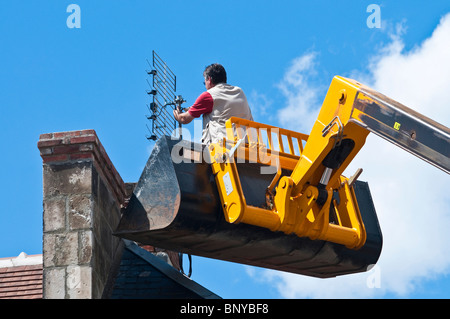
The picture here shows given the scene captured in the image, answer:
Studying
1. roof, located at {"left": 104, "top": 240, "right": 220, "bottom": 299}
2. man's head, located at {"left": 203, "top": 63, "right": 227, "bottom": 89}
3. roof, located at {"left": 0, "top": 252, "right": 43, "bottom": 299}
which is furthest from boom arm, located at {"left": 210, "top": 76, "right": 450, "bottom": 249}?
roof, located at {"left": 0, "top": 252, "right": 43, "bottom": 299}

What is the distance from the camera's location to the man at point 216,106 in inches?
423

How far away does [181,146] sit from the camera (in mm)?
10234

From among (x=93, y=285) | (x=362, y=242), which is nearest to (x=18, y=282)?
(x=93, y=285)

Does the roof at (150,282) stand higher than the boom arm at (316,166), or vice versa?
the boom arm at (316,166)

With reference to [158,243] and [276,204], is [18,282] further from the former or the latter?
[276,204]

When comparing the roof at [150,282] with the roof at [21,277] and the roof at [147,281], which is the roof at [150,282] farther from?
the roof at [21,277]

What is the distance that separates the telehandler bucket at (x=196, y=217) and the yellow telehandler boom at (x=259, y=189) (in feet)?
0.04

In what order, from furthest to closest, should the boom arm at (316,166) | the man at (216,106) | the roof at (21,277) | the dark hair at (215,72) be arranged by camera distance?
the roof at (21,277) < the dark hair at (215,72) < the man at (216,106) < the boom arm at (316,166)

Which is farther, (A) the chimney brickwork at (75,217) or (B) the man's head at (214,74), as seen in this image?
(B) the man's head at (214,74)

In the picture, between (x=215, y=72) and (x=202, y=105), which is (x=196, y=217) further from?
(x=215, y=72)

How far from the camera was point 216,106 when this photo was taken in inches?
427

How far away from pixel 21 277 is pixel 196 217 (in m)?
4.79

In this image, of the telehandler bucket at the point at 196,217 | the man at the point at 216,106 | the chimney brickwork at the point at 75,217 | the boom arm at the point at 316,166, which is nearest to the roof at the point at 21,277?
the chimney brickwork at the point at 75,217

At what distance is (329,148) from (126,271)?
331 centimetres
